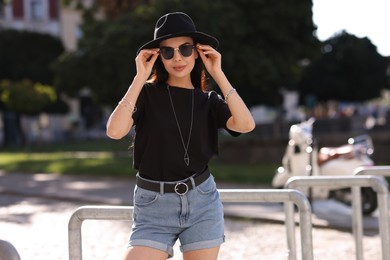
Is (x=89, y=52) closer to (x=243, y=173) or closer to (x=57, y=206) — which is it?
(x=243, y=173)

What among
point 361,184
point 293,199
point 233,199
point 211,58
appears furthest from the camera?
point 361,184

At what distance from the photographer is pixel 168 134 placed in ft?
11.8

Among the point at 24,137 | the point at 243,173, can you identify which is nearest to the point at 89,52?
the point at 243,173

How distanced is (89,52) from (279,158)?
740 centimetres

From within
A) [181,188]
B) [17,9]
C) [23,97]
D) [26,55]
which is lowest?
[181,188]

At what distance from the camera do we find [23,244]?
28.8 ft

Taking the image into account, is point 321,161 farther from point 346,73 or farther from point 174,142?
point 346,73

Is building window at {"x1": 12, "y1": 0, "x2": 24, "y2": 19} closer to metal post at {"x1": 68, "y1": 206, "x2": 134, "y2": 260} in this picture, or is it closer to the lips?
metal post at {"x1": 68, "y1": 206, "x2": 134, "y2": 260}

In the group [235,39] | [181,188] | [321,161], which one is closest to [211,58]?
[181,188]

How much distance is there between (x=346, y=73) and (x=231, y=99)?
5319 centimetres

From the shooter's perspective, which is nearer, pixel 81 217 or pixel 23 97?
pixel 81 217

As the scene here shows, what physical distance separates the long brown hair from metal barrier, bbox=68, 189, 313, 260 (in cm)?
70

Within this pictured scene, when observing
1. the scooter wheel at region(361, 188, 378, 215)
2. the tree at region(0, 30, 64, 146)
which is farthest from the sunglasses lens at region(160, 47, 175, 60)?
the tree at region(0, 30, 64, 146)

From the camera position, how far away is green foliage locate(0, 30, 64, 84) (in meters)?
47.8
